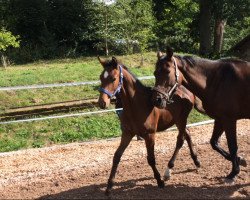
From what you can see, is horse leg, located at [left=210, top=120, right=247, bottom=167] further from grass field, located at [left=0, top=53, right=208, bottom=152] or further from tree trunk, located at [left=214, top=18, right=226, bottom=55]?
tree trunk, located at [left=214, top=18, right=226, bottom=55]

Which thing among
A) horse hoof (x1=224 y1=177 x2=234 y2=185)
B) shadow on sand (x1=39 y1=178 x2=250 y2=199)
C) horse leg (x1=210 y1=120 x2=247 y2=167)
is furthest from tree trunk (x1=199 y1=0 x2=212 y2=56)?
shadow on sand (x1=39 y1=178 x2=250 y2=199)

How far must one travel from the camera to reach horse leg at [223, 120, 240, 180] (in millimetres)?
5930

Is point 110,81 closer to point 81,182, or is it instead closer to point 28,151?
point 81,182

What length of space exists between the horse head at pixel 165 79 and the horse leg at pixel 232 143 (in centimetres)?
106

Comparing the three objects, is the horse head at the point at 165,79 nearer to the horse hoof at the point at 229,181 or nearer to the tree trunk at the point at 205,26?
the horse hoof at the point at 229,181

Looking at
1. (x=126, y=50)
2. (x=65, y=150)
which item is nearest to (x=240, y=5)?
(x=126, y=50)

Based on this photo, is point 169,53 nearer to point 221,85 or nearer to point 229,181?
point 221,85

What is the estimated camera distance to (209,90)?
5922 millimetres

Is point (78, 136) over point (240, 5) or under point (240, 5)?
under

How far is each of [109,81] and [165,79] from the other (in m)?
0.75

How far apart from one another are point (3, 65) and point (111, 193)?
15.2m

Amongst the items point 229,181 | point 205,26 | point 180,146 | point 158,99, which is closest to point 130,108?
point 158,99

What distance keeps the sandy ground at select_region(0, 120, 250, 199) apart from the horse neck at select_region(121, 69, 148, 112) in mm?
1279

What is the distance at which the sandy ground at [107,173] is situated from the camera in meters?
5.98
